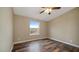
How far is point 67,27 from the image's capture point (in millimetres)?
4754

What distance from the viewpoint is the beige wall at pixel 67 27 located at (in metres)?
4.18

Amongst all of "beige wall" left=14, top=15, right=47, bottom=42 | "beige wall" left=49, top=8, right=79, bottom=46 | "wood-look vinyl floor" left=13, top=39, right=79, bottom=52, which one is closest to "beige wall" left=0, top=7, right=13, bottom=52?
"wood-look vinyl floor" left=13, top=39, right=79, bottom=52

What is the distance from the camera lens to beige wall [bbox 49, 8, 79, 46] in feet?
13.7

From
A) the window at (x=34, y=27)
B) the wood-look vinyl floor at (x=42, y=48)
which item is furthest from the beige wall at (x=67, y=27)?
the window at (x=34, y=27)

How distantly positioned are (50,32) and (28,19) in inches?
95.3

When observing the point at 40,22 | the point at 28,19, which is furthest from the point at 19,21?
the point at 40,22

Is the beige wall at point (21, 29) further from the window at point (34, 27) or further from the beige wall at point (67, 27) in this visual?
the beige wall at point (67, 27)

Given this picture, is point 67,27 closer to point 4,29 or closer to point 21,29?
point 21,29

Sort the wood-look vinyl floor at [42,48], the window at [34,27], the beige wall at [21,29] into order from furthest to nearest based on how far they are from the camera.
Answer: the window at [34,27] → the beige wall at [21,29] → the wood-look vinyl floor at [42,48]

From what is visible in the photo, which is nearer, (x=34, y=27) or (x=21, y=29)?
(x=21, y=29)

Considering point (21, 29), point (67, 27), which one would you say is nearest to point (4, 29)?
point (21, 29)

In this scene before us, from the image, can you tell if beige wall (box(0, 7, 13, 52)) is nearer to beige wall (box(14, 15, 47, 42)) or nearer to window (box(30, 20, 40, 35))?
beige wall (box(14, 15, 47, 42))
